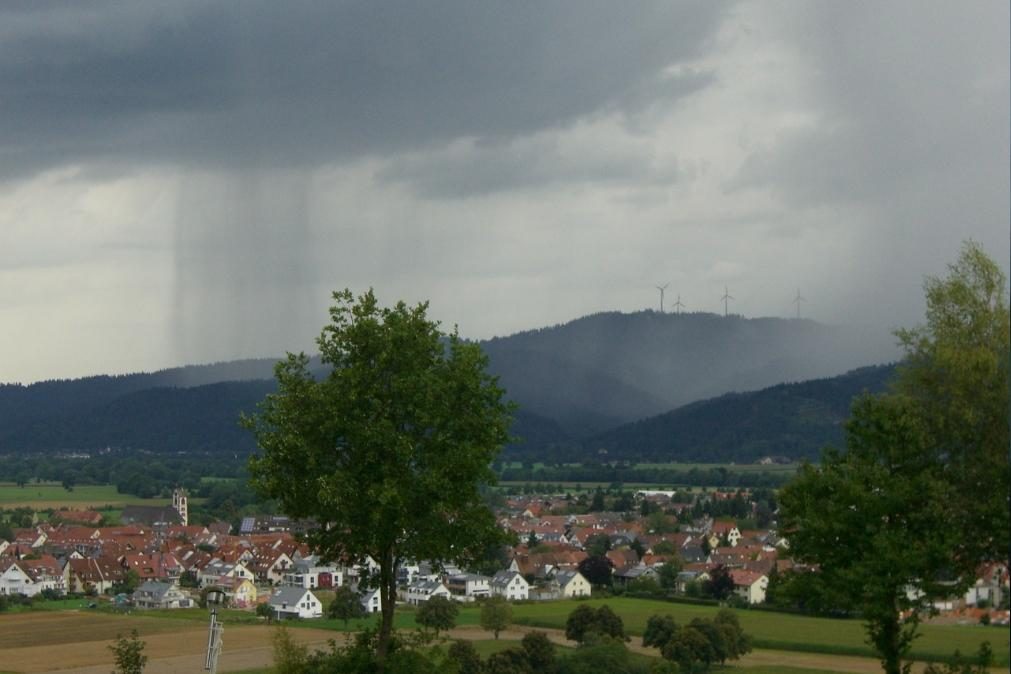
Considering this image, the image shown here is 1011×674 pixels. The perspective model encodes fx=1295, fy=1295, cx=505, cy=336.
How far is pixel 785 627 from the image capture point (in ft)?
182

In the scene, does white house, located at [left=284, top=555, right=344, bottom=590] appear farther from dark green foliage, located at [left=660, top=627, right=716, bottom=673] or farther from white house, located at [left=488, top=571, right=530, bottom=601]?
dark green foliage, located at [left=660, top=627, right=716, bottom=673]

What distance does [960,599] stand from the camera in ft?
50.5

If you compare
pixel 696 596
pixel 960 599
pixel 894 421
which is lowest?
pixel 696 596

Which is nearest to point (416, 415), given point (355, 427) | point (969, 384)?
point (355, 427)

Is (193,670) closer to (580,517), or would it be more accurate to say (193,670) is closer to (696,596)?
(696,596)

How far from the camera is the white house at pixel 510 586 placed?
80.3 metres

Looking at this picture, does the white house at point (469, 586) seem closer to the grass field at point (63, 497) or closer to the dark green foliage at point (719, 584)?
the dark green foliage at point (719, 584)

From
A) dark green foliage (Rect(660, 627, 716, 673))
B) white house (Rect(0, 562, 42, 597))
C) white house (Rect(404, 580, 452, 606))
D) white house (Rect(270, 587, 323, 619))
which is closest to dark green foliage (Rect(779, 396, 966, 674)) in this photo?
dark green foliage (Rect(660, 627, 716, 673))

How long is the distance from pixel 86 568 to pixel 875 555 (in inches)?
2923

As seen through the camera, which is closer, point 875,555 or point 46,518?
point 875,555

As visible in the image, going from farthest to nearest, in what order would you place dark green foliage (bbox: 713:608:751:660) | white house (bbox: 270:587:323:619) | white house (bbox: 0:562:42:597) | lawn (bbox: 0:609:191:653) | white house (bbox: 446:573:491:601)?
white house (bbox: 446:573:491:601)
white house (bbox: 0:562:42:597)
white house (bbox: 270:587:323:619)
dark green foliage (bbox: 713:608:751:660)
lawn (bbox: 0:609:191:653)

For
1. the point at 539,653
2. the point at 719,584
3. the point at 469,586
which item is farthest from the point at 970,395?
the point at 469,586

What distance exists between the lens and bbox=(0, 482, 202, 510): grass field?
516 ft

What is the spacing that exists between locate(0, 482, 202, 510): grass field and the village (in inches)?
687
